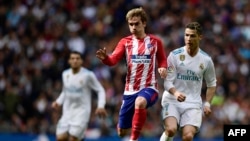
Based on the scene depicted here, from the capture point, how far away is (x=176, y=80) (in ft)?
46.8

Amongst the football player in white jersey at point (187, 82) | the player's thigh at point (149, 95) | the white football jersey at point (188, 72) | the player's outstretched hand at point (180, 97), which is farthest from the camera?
the white football jersey at point (188, 72)

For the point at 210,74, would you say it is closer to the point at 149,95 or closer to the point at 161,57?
the point at 161,57

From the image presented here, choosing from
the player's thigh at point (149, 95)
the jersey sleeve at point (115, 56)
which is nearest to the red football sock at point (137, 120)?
the player's thigh at point (149, 95)

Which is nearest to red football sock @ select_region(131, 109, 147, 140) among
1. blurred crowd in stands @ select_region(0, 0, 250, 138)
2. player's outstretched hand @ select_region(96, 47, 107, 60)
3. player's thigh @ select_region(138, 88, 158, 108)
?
player's thigh @ select_region(138, 88, 158, 108)

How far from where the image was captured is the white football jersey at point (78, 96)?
17.5 metres

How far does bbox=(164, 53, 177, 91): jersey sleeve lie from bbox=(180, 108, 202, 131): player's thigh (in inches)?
21.6

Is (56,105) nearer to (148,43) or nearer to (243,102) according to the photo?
(148,43)

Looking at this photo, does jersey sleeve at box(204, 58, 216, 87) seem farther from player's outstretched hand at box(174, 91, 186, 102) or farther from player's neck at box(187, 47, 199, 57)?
player's outstretched hand at box(174, 91, 186, 102)

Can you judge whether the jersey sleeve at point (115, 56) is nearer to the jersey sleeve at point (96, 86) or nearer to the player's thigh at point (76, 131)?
the jersey sleeve at point (96, 86)

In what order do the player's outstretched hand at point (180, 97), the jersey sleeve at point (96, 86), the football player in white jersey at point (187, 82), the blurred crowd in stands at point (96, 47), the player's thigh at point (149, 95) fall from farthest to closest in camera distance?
the blurred crowd in stands at point (96, 47) → the jersey sleeve at point (96, 86) → the football player in white jersey at point (187, 82) → the player's thigh at point (149, 95) → the player's outstretched hand at point (180, 97)

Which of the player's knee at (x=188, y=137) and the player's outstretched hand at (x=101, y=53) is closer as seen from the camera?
the player's outstretched hand at (x=101, y=53)

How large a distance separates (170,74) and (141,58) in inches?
21.1

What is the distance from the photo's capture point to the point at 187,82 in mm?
14234

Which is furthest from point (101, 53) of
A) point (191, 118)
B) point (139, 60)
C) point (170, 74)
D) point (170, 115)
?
point (191, 118)
